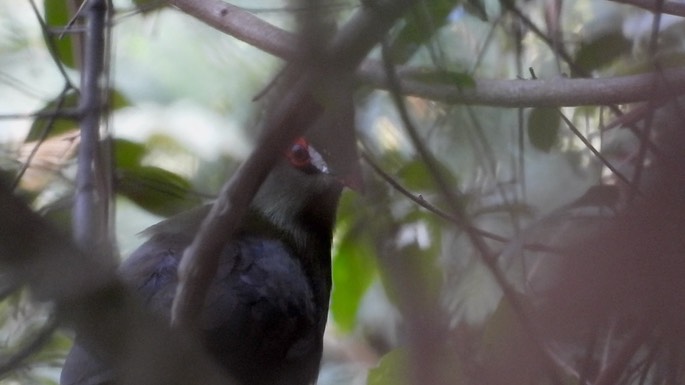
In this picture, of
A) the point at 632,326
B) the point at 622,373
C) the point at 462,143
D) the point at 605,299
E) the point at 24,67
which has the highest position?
the point at 24,67

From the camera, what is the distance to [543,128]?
200 cm

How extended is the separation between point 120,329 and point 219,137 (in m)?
1.26

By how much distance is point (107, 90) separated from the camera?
1794mm

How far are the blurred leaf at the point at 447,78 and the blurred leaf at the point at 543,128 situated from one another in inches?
17.6

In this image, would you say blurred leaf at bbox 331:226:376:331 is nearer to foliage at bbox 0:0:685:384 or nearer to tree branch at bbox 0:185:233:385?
foliage at bbox 0:0:685:384

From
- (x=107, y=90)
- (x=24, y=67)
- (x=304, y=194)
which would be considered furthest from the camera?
(x=304, y=194)

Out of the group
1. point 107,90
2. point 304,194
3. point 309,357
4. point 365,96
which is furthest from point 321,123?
point 304,194

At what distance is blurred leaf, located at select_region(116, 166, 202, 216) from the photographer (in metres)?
1.95

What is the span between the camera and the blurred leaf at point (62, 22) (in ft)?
6.98

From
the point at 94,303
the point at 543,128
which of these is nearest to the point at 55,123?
the point at 543,128

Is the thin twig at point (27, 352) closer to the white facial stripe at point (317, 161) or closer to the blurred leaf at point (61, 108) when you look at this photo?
the blurred leaf at point (61, 108)

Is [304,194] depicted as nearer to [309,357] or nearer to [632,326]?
[309,357]

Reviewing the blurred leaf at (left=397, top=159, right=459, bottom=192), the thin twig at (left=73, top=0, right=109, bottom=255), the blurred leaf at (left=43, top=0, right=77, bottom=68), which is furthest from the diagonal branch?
the blurred leaf at (left=43, top=0, right=77, bottom=68)

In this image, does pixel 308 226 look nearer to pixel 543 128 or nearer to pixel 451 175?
pixel 543 128
